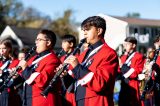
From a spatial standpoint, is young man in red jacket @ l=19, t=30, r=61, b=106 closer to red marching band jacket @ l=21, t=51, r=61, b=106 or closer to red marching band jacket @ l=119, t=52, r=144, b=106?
red marching band jacket @ l=21, t=51, r=61, b=106

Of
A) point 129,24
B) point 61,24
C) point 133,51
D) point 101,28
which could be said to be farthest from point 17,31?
point 101,28

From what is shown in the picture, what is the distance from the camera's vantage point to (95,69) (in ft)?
17.3

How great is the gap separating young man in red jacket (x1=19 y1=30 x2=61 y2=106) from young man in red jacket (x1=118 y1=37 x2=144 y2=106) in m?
2.95

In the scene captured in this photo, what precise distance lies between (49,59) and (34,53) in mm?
915

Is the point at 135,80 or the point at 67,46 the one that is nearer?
the point at 67,46

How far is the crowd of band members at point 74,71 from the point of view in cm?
520

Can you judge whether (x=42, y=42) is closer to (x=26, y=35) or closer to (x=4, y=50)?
(x=4, y=50)

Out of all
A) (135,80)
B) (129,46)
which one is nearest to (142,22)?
(129,46)

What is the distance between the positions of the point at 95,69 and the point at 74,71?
10.9 inches

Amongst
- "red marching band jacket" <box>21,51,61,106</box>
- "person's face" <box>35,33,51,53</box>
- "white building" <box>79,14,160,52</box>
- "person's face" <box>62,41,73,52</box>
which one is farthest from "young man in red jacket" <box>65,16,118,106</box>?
"white building" <box>79,14,160,52</box>

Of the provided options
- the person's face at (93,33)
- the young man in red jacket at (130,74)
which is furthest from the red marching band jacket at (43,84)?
the young man in red jacket at (130,74)

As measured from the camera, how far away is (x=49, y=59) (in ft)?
20.9

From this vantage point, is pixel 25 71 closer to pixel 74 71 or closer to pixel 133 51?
pixel 74 71

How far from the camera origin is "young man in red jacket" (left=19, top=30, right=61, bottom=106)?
6141 mm
